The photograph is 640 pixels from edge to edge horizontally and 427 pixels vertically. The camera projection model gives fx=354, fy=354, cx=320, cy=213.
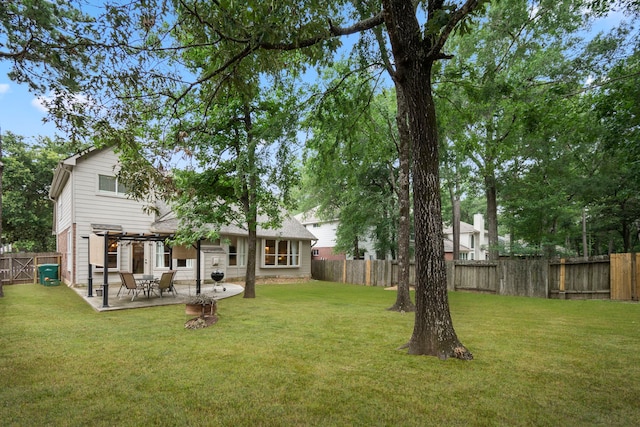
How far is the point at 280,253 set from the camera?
1995 centimetres

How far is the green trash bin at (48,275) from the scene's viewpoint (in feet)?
49.5

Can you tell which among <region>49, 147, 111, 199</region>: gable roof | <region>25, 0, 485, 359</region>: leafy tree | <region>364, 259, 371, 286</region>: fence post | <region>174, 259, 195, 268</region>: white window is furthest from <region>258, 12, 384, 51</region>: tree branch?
<region>364, 259, 371, 286</region>: fence post

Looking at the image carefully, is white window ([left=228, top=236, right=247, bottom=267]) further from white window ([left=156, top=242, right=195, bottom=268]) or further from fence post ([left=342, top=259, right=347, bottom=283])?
fence post ([left=342, top=259, right=347, bottom=283])

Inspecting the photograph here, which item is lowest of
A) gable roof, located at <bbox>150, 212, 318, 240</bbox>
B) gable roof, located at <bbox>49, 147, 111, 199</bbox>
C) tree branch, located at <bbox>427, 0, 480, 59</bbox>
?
gable roof, located at <bbox>150, 212, 318, 240</bbox>

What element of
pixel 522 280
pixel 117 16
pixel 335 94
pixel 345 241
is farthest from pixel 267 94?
pixel 345 241

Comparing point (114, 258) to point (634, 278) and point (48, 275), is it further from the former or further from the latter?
point (634, 278)

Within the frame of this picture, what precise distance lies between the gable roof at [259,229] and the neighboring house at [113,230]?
0.04 meters

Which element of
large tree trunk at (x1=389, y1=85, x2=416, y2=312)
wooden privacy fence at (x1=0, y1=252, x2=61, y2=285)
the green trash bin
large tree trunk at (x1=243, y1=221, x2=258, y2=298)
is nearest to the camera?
large tree trunk at (x1=389, y1=85, x2=416, y2=312)

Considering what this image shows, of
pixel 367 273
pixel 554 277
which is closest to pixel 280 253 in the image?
pixel 367 273

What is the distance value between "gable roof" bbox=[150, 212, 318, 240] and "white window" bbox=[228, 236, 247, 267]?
568mm

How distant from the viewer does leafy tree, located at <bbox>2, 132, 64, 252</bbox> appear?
21.5 m

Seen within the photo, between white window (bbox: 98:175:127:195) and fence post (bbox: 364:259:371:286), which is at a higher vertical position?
white window (bbox: 98:175:127:195)

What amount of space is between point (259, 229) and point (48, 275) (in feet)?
30.5

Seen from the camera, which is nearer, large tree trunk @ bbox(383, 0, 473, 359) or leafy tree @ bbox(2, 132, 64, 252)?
large tree trunk @ bbox(383, 0, 473, 359)
